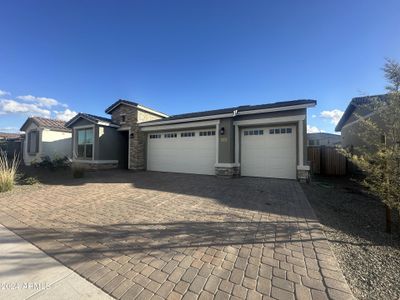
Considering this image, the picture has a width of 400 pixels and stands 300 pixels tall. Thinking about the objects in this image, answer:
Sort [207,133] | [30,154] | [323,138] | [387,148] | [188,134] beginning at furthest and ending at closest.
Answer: [323,138] < [30,154] < [188,134] < [207,133] < [387,148]

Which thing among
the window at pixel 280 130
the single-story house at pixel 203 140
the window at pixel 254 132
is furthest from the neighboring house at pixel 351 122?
the window at pixel 254 132

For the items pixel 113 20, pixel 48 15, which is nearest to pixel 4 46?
pixel 48 15

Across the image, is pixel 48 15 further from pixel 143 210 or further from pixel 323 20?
pixel 323 20

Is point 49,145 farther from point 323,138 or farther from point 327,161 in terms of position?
point 323,138

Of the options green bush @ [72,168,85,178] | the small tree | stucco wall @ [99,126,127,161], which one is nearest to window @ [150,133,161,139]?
stucco wall @ [99,126,127,161]

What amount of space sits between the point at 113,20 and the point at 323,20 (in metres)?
9.05

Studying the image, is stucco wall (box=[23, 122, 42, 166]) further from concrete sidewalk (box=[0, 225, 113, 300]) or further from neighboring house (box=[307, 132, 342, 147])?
neighboring house (box=[307, 132, 342, 147])

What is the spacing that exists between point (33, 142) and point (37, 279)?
2042cm

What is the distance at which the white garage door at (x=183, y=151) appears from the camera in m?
11.4

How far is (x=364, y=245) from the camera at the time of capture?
3156mm

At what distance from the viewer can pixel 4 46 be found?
8.98 metres

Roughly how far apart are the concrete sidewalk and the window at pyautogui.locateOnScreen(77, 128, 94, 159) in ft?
41.0

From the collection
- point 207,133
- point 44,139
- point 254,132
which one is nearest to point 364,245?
point 254,132

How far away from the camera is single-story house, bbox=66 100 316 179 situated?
956 cm
